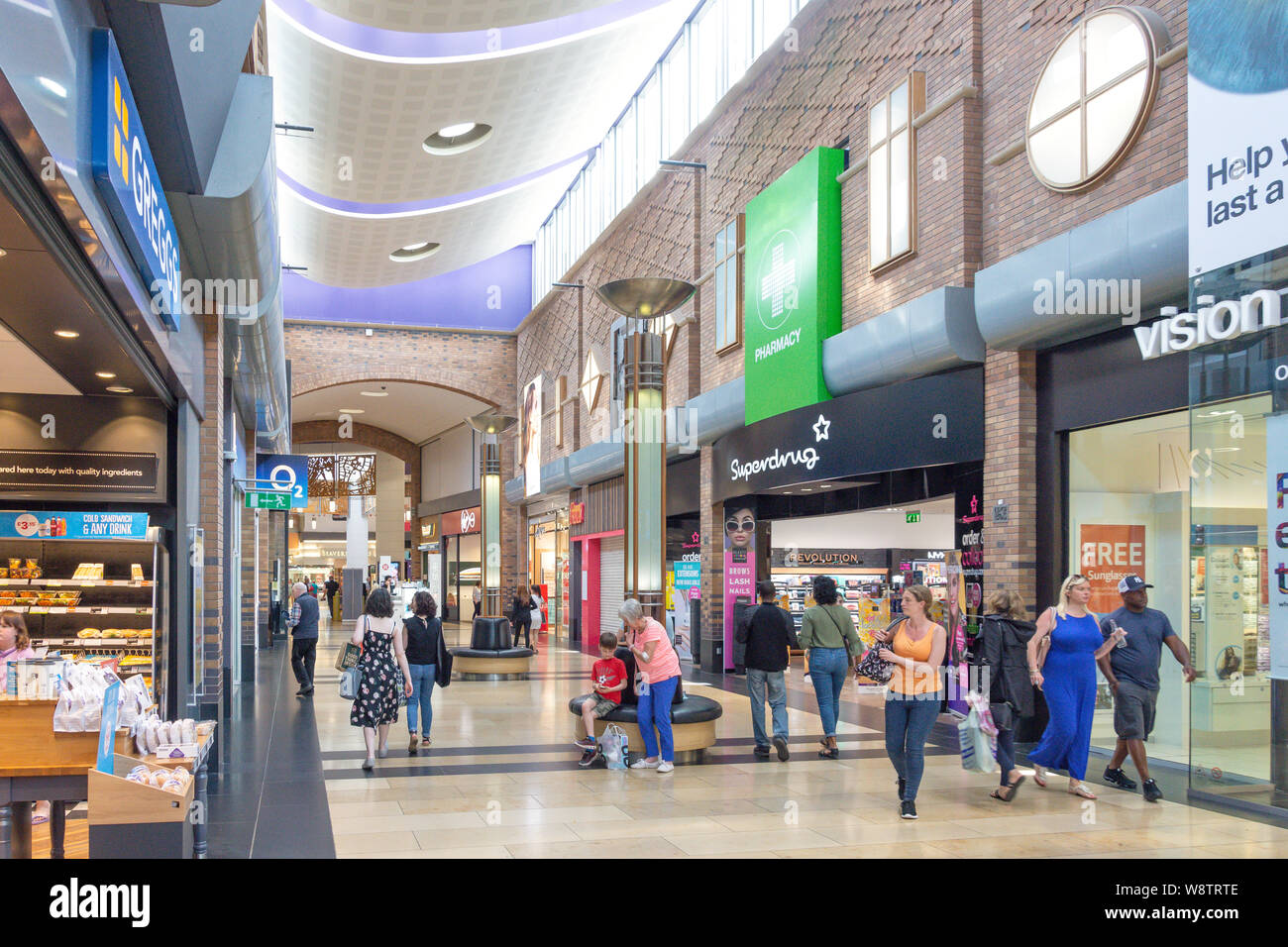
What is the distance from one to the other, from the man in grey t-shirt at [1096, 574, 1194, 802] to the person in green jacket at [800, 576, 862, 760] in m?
1.99

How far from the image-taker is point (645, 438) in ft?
33.9

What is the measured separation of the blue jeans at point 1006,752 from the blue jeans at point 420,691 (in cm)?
470

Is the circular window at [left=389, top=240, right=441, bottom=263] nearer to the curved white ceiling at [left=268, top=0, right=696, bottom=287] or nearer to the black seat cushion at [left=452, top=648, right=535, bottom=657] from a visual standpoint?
the curved white ceiling at [left=268, top=0, right=696, bottom=287]

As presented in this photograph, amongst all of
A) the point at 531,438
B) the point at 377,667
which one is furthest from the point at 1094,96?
the point at 531,438

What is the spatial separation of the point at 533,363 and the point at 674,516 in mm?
10774

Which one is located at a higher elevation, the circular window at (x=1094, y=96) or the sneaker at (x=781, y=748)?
the circular window at (x=1094, y=96)

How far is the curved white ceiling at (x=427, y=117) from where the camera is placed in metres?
14.4

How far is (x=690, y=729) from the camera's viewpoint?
354 inches

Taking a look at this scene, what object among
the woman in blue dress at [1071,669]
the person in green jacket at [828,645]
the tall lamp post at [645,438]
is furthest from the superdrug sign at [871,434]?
the woman in blue dress at [1071,669]

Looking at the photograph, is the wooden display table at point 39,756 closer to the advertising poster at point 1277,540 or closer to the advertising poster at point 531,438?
the advertising poster at point 1277,540

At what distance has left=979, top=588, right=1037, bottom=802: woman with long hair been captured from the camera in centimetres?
734

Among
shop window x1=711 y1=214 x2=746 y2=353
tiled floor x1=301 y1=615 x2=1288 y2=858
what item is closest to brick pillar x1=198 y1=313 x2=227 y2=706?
tiled floor x1=301 y1=615 x2=1288 y2=858

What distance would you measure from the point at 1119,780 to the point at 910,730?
2.09 m
